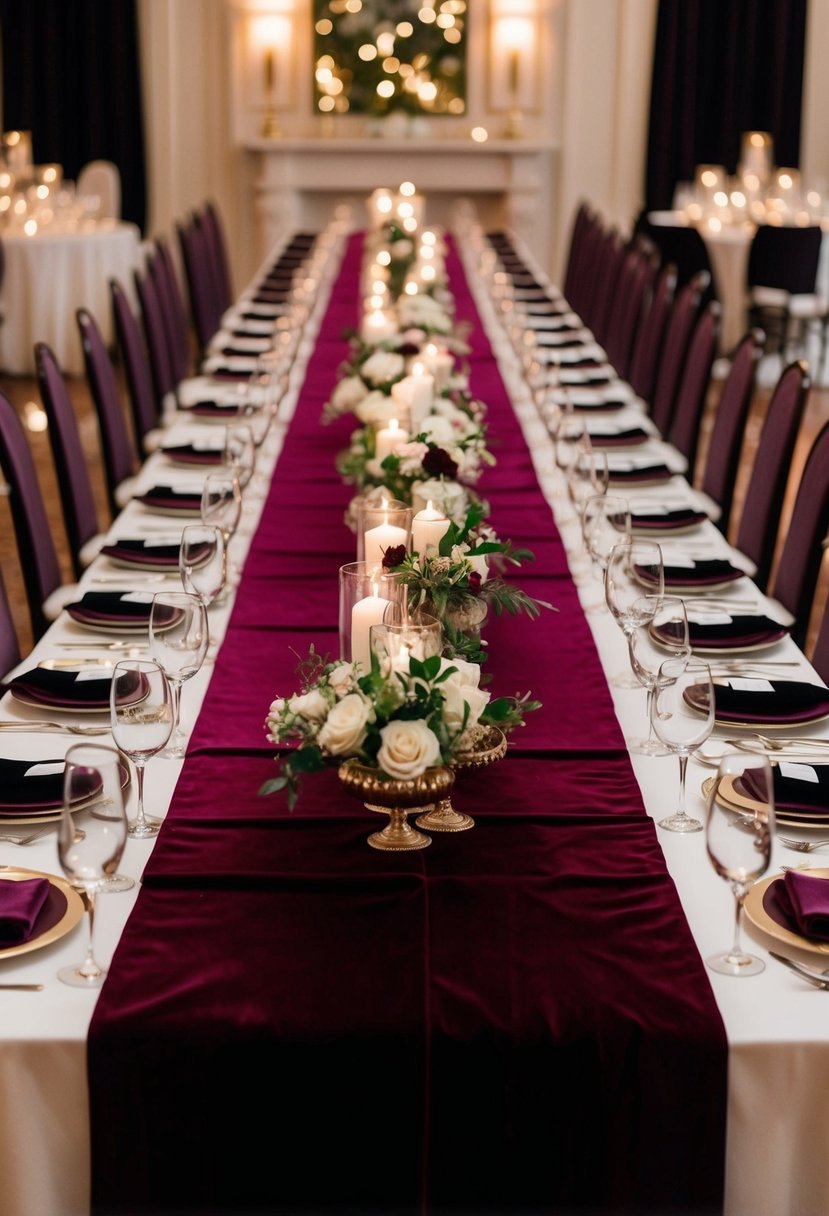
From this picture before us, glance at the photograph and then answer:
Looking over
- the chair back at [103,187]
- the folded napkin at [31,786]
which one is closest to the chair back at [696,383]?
the folded napkin at [31,786]

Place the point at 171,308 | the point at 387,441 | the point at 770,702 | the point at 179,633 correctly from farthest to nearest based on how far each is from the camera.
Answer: the point at 171,308 < the point at 387,441 < the point at 770,702 < the point at 179,633

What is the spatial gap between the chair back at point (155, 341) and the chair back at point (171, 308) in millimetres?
213

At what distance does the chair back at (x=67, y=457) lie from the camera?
13.9 feet

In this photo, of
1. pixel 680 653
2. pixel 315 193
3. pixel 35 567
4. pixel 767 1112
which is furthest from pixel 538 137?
pixel 767 1112

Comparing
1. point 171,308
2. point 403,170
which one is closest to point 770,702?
point 171,308

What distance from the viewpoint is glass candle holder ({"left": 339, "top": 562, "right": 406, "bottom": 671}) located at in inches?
88.7

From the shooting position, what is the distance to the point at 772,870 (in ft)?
6.98

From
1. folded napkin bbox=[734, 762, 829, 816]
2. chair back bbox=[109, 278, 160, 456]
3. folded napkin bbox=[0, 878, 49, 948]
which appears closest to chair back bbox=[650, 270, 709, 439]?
chair back bbox=[109, 278, 160, 456]

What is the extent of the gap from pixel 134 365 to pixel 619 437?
1.87 m

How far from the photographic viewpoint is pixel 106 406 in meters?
5.02

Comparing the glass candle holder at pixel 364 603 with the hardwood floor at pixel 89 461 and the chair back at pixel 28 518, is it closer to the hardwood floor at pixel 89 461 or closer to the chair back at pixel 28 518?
the chair back at pixel 28 518

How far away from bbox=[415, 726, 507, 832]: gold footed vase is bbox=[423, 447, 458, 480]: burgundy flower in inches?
42.2

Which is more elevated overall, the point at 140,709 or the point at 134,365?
the point at 140,709

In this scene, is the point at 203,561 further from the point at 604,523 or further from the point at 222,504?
the point at 604,523
